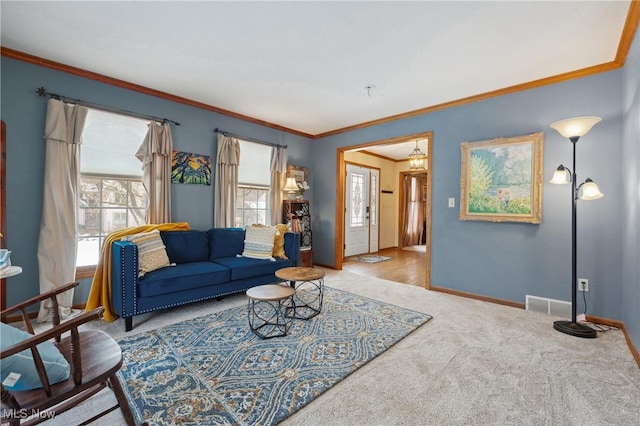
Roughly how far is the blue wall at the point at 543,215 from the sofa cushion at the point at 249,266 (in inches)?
88.8

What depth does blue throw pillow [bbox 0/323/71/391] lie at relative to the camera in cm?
109

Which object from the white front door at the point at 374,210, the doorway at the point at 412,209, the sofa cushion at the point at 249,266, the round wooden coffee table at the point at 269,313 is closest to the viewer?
the round wooden coffee table at the point at 269,313

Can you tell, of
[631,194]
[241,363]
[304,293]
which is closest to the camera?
[241,363]

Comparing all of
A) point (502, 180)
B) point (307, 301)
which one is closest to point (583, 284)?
point (502, 180)

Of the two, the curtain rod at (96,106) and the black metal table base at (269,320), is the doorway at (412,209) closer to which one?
the black metal table base at (269,320)

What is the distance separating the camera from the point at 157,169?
357 cm

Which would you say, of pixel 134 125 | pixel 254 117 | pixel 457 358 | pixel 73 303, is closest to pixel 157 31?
pixel 134 125

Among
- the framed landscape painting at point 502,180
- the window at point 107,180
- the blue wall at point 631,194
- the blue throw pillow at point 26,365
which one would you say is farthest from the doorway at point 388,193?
the blue throw pillow at point 26,365

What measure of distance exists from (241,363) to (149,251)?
1.66 m

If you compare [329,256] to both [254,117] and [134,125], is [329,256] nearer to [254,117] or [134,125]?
[254,117]

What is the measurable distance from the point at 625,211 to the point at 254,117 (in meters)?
4.72

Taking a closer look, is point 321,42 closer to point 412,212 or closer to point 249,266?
point 249,266

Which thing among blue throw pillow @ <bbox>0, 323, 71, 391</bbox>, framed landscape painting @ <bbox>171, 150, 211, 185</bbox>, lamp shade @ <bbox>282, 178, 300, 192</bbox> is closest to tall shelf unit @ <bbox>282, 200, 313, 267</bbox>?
lamp shade @ <bbox>282, 178, 300, 192</bbox>

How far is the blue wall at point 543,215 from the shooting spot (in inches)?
112
